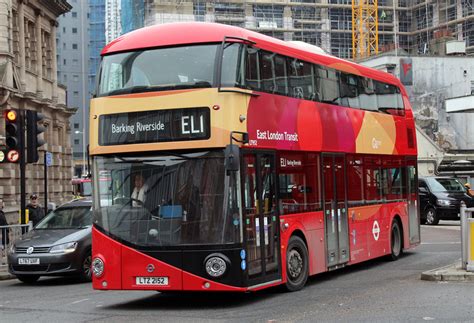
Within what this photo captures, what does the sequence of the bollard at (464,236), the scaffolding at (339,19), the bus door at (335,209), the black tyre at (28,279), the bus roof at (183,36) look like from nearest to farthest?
1. the bus roof at (183,36)
2. the bollard at (464,236)
3. the bus door at (335,209)
4. the black tyre at (28,279)
5. the scaffolding at (339,19)

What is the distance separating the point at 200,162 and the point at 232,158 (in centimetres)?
66

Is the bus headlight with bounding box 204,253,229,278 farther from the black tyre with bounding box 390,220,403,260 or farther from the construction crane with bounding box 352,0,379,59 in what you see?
the construction crane with bounding box 352,0,379,59

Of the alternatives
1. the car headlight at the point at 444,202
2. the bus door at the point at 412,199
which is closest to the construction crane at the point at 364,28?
the car headlight at the point at 444,202

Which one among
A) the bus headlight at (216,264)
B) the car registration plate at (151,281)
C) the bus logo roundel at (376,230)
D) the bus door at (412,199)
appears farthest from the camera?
the bus door at (412,199)

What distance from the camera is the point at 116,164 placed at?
36.2ft

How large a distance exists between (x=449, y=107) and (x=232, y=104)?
28.9 meters

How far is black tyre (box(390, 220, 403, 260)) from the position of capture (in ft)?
55.4

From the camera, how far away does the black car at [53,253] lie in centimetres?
1470

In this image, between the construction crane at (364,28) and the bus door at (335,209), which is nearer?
the bus door at (335,209)

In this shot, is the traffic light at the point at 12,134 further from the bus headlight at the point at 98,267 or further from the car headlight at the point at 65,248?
the bus headlight at the point at 98,267

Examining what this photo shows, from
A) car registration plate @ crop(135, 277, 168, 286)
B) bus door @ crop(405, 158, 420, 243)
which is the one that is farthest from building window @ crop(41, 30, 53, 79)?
car registration plate @ crop(135, 277, 168, 286)

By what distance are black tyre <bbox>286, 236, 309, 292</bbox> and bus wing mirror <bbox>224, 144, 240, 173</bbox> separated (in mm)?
2430

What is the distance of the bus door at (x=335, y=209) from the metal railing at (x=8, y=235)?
7448 millimetres

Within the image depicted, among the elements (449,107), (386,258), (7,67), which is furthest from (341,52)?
(386,258)
